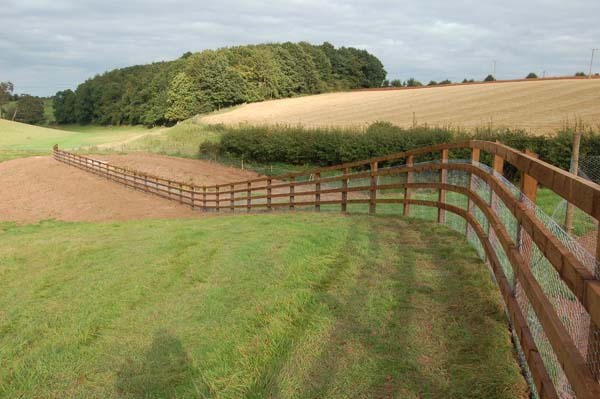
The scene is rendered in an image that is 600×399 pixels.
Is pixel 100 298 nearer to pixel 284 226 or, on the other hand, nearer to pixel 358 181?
pixel 284 226

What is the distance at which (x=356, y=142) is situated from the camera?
100 feet

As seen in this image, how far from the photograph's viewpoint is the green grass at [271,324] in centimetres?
363

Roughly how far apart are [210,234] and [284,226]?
135 cm

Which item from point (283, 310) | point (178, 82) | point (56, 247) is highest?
point (178, 82)

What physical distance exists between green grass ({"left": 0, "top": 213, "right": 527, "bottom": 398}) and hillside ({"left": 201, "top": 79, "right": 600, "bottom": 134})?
23.9 meters

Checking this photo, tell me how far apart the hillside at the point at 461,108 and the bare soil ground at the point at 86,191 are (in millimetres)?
13748

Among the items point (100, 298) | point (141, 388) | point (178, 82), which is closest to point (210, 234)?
point (100, 298)

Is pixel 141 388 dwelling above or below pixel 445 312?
below

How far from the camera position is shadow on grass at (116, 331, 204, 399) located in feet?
12.7

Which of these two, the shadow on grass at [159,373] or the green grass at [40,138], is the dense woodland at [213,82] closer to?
the green grass at [40,138]

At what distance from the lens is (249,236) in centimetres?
862

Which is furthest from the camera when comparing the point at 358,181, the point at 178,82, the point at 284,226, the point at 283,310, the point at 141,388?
the point at 178,82

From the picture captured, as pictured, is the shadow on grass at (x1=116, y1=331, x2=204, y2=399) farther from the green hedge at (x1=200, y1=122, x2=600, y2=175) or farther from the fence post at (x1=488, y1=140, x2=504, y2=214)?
the green hedge at (x1=200, y1=122, x2=600, y2=175)

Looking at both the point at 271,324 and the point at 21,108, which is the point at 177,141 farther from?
the point at 21,108
